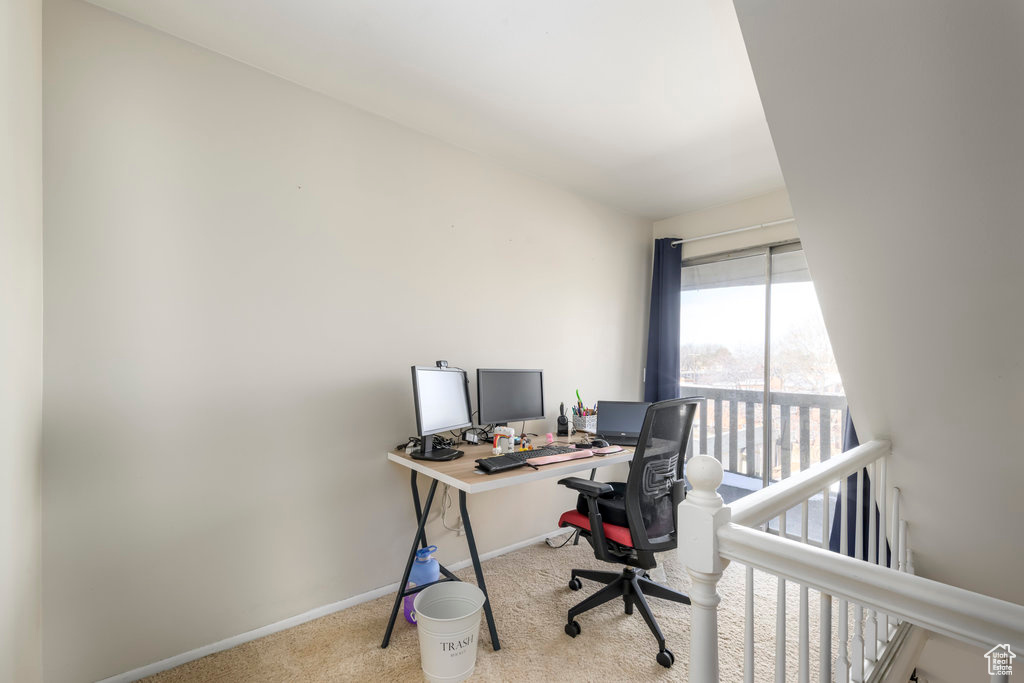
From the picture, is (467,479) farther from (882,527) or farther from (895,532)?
(895,532)

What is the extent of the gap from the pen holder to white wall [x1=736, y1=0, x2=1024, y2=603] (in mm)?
1689

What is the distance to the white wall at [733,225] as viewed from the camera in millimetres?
3098

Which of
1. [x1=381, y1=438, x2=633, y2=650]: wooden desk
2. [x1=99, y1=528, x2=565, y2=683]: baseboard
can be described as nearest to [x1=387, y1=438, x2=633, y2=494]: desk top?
[x1=381, y1=438, x2=633, y2=650]: wooden desk

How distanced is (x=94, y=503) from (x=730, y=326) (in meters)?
3.77

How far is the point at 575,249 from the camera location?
3320mm

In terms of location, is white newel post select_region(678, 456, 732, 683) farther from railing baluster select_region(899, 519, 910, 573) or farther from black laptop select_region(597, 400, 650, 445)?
black laptop select_region(597, 400, 650, 445)

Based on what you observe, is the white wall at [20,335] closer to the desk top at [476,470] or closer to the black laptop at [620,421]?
the desk top at [476,470]

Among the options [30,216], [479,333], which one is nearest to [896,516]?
[479,333]

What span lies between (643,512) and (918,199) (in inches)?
59.0

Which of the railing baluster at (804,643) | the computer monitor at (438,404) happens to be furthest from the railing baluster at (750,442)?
the railing baluster at (804,643)

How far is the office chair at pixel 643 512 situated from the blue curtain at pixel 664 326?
1505 millimetres

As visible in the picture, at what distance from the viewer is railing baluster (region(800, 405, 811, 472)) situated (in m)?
2.99

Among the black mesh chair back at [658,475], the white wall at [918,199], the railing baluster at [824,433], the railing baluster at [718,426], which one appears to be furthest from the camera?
the railing baluster at [718,426]

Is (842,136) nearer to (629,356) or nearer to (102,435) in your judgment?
(102,435)
